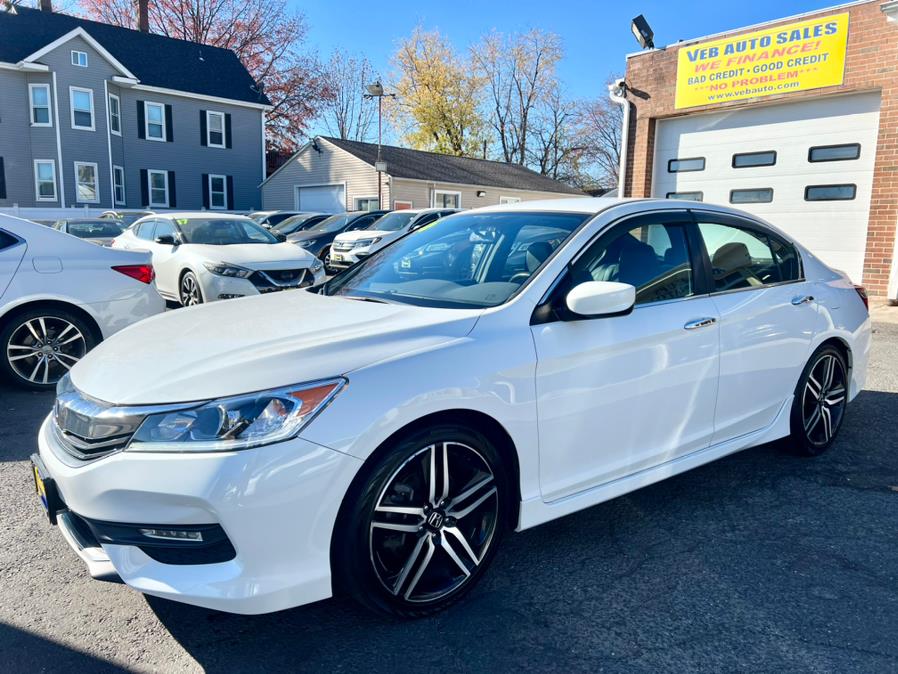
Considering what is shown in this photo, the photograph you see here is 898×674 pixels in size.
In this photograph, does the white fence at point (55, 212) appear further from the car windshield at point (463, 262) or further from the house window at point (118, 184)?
the car windshield at point (463, 262)

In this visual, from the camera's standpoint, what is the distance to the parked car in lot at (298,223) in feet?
66.9

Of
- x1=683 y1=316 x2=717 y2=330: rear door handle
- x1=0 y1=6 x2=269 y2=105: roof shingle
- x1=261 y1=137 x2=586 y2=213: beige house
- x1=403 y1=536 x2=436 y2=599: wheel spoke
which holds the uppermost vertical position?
x1=0 y1=6 x2=269 y2=105: roof shingle

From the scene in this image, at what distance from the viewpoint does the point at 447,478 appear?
8.55 feet

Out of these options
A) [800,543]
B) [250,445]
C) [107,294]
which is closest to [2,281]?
[107,294]

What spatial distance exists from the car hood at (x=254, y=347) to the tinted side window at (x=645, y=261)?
77 cm

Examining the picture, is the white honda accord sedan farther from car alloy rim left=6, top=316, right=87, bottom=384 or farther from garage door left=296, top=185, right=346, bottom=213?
garage door left=296, top=185, right=346, bottom=213

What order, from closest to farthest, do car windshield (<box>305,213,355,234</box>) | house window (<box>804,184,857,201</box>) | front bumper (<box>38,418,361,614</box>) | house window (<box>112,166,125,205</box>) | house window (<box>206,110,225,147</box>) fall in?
front bumper (<box>38,418,361,614</box>)
house window (<box>804,184,857,201</box>)
car windshield (<box>305,213,355,234</box>)
house window (<box>112,166,125,205</box>)
house window (<box>206,110,225,147</box>)

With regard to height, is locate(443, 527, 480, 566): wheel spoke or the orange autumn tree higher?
the orange autumn tree

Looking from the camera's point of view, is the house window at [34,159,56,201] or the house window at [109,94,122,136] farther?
the house window at [109,94,122,136]

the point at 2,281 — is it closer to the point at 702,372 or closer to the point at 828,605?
the point at 702,372

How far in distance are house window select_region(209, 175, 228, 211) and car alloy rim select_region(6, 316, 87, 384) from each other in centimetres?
2809

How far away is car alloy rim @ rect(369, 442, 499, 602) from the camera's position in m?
2.49

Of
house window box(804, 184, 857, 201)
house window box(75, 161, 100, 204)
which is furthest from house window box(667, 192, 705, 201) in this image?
house window box(75, 161, 100, 204)

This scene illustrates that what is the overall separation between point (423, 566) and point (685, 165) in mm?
12274
